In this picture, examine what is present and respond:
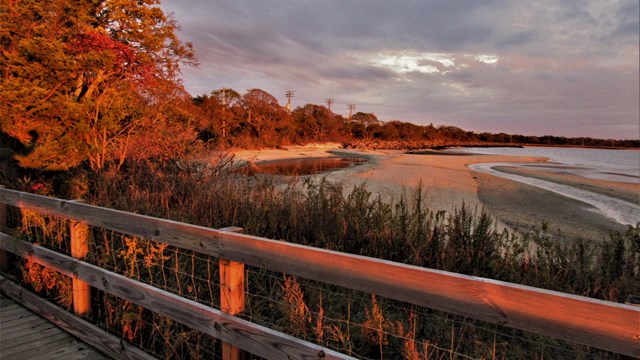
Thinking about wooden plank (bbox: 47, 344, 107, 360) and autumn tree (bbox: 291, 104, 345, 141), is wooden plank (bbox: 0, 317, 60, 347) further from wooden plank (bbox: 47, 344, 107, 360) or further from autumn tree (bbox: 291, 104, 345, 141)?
autumn tree (bbox: 291, 104, 345, 141)

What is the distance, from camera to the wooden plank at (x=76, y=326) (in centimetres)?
302

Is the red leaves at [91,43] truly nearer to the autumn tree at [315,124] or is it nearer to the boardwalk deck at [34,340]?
the boardwalk deck at [34,340]

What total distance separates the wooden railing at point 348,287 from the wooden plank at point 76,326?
0.37 meters

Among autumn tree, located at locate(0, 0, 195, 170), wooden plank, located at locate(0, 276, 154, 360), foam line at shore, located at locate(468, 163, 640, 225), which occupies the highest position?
autumn tree, located at locate(0, 0, 195, 170)

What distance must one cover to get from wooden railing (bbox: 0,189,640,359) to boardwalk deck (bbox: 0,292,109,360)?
0.56 meters

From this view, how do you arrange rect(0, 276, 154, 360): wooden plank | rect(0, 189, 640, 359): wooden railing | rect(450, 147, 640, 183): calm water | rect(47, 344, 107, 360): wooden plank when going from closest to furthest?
1. rect(0, 189, 640, 359): wooden railing
2. rect(0, 276, 154, 360): wooden plank
3. rect(47, 344, 107, 360): wooden plank
4. rect(450, 147, 640, 183): calm water

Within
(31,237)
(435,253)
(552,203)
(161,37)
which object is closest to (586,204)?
(552,203)

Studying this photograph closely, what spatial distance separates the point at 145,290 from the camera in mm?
2938

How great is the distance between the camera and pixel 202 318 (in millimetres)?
2568

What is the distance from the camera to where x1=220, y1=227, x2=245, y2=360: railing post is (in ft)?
7.91

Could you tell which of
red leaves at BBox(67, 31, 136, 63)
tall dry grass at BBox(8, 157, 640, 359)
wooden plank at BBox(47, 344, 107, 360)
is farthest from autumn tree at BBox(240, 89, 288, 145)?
wooden plank at BBox(47, 344, 107, 360)

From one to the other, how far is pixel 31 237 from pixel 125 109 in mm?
5121

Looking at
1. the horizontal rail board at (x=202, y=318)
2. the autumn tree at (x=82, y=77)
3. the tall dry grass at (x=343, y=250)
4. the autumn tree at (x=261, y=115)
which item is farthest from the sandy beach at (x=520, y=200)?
the autumn tree at (x=261, y=115)

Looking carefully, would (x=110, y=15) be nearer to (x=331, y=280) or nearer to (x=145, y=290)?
(x=145, y=290)
